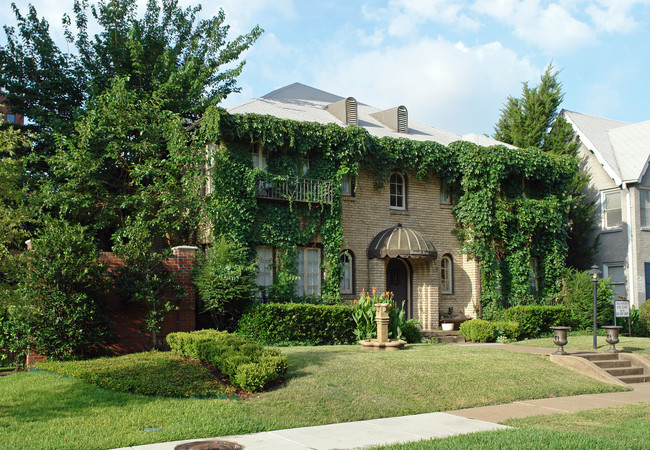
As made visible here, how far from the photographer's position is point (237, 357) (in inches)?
408

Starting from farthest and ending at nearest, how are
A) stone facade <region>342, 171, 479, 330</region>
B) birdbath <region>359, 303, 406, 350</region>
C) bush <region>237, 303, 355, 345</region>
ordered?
stone facade <region>342, 171, 479, 330</region> < bush <region>237, 303, 355, 345</region> < birdbath <region>359, 303, 406, 350</region>

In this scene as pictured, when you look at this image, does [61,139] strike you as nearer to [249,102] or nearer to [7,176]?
[249,102]

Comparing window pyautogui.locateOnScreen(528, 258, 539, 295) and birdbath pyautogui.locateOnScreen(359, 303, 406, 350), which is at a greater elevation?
window pyautogui.locateOnScreen(528, 258, 539, 295)

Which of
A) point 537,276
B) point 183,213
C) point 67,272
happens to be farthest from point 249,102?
point 537,276

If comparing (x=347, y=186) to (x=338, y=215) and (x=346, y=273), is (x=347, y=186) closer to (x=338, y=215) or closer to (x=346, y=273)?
(x=338, y=215)

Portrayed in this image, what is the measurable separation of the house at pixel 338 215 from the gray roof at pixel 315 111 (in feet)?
0.37

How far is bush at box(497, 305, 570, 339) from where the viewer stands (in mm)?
20203

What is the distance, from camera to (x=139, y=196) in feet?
61.3

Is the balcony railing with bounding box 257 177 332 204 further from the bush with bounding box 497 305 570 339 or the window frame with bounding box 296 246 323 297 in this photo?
the bush with bounding box 497 305 570 339

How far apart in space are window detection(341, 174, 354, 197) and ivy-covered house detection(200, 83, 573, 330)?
44mm

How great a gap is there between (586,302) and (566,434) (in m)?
15.8

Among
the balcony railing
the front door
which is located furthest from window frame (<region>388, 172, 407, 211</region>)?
the balcony railing

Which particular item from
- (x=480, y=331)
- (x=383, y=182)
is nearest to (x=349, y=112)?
(x=383, y=182)

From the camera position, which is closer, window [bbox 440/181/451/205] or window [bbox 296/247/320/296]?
window [bbox 296/247/320/296]
